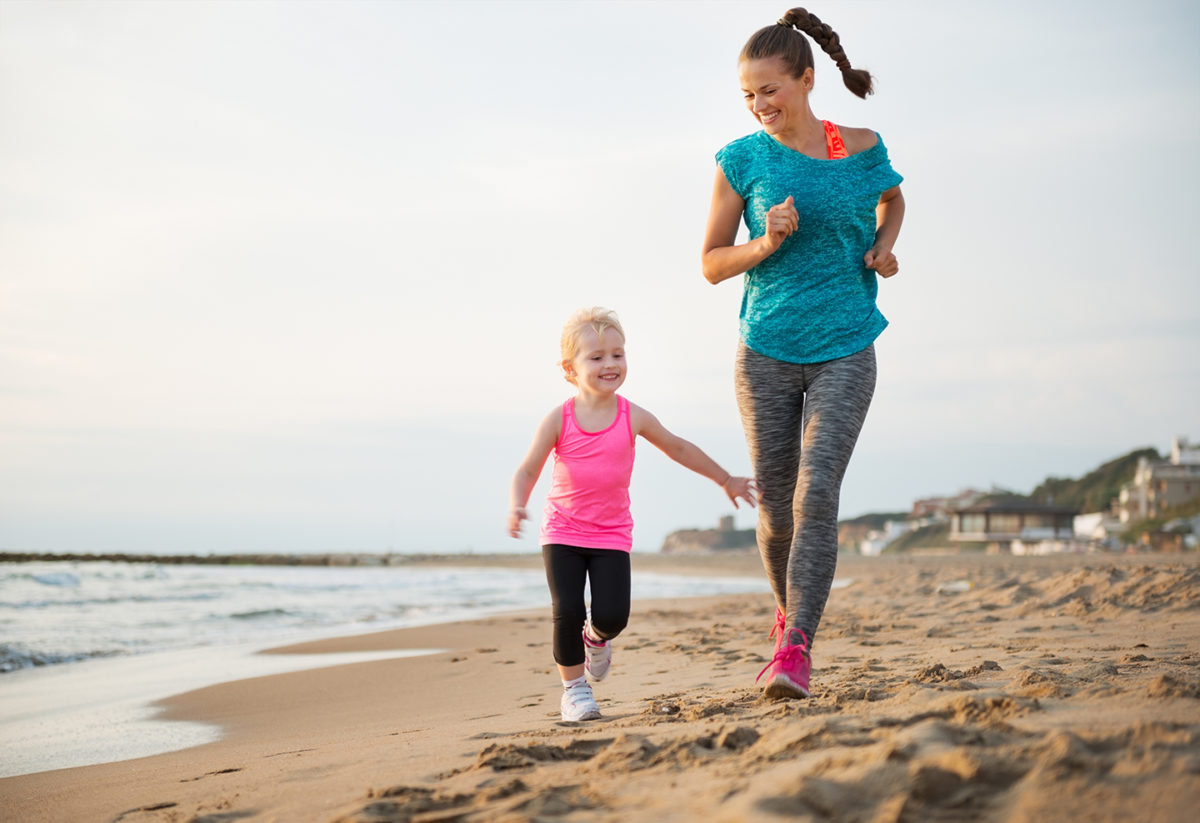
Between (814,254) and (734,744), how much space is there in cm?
182

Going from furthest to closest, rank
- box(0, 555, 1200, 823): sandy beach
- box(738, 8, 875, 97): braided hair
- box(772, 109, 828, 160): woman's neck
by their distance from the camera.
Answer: box(772, 109, 828, 160): woman's neck
box(738, 8, 875, 97): braided hair
box(0, 555, 1200, 823): sandy beach

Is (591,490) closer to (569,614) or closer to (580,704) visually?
(569,614)

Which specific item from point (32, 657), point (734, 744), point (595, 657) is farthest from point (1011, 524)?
point (734, 744)

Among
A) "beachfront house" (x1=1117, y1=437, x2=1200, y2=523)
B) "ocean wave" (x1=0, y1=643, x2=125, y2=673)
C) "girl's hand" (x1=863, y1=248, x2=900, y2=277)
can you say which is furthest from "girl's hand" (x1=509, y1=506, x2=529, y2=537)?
"beachfront house" (x1=1117, y1=437, x2=1200, y2=523)

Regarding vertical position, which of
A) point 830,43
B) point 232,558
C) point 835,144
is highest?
point 830,43

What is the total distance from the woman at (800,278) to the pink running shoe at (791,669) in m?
0.05

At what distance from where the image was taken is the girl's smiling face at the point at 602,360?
12.2ft

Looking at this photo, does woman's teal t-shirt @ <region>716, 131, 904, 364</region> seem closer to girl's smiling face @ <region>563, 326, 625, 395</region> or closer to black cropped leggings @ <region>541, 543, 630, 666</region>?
girl's smiling face @ <region>563, 326, 625, 395</region>

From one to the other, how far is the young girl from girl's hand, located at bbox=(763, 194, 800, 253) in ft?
2.72

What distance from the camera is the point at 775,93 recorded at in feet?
11.0

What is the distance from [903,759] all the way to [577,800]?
683 mm

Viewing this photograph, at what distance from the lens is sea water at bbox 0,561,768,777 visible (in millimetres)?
4800

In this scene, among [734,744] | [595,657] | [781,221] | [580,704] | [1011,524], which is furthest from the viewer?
[1011,524]

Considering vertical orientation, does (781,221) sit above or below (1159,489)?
above
